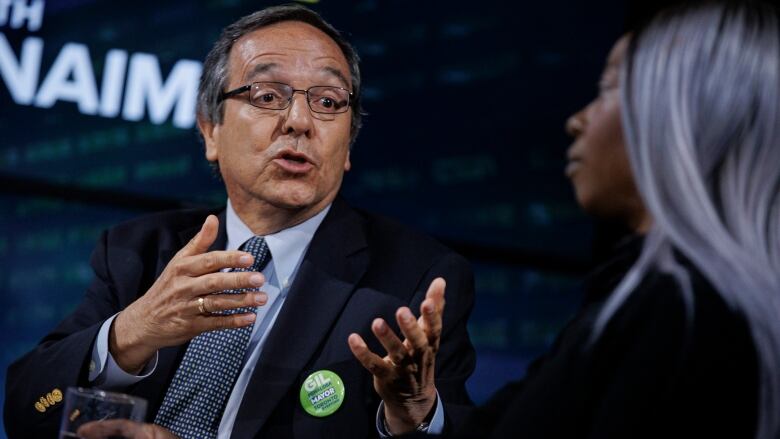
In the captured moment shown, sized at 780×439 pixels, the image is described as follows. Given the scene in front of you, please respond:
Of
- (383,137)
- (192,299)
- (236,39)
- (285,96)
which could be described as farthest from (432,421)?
(383,137)

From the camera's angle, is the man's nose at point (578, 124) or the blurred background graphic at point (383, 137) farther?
the blurred background graphic at point (383, 137)

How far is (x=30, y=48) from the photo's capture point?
3096mm

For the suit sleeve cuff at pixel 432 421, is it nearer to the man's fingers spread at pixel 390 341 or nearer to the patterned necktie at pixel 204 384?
the man's fingers spread at pixel 390 341

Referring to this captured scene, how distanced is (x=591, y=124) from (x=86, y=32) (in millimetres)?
2307

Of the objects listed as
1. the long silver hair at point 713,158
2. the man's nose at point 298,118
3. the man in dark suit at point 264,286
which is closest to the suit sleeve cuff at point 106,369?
the man in dark suit at point 264,286

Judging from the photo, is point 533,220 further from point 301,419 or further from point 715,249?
point 715,249

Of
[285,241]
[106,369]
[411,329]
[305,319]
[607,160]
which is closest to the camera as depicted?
[607,160]

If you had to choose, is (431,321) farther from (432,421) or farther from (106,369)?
(106,369)

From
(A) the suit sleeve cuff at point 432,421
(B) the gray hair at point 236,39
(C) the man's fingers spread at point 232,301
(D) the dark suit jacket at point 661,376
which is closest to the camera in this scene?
(D) the dark suit jacket at point 661,376

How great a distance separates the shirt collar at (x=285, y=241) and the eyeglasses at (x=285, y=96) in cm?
23

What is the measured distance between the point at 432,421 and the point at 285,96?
0.86 metres

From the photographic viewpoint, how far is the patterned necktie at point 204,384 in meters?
1.97

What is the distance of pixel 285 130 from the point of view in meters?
2.26

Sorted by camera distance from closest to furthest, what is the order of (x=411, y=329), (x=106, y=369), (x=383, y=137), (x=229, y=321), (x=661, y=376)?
(x=661, y=376) → (x=411, y=329) → (x=229, y=321) → (x=106, y=369) → (x=383, y=137)
